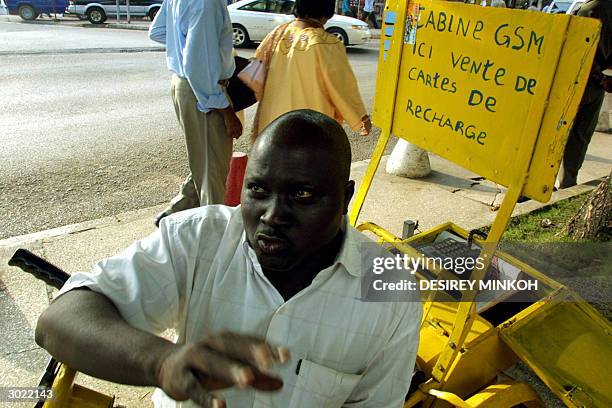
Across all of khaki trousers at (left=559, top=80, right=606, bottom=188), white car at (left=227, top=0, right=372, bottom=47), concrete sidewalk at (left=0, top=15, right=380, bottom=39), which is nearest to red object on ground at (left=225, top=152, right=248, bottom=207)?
khaki trousers at (left=559, top=80, right=606, bottom=188)

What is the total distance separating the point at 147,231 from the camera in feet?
13.2

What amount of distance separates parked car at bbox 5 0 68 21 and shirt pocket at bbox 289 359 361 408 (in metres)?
21.3

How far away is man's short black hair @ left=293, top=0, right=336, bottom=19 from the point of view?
11.2 feet

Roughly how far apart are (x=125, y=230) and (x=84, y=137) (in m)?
2.72

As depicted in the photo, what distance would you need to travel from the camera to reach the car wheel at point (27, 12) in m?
18.7

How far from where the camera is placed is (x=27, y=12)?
61.5 ft

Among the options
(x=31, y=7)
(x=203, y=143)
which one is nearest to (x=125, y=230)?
(x=203, y=143)

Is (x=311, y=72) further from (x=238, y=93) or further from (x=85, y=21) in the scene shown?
(x=85, y=21)

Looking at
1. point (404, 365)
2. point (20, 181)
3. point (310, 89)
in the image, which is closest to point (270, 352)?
point (404, 365)

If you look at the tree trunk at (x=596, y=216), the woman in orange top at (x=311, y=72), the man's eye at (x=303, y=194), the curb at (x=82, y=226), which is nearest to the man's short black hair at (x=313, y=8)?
the woman in orange top at (x=311, y=72)

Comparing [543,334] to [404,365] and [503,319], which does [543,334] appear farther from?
[404,365]

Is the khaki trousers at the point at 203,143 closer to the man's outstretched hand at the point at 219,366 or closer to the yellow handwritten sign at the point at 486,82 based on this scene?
the yellow handwritten sign at the point at 486,82

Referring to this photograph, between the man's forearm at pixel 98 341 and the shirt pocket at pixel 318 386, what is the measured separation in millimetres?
484

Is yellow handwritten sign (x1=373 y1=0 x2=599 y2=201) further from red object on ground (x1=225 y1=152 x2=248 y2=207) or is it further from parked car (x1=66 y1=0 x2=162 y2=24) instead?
parked car (x1=66 y1=0 x2=162 y2=24)
